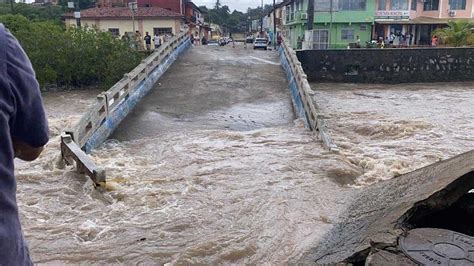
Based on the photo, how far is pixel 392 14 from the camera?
32.8 meters

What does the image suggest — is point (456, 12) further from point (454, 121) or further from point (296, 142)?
point (296, 142)

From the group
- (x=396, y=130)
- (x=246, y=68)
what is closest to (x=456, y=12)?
(x=246, y=68)

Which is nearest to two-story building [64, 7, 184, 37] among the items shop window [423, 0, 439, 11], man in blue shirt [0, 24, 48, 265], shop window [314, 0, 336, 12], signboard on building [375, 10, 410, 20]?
shop window [314, 0, 336, 12]

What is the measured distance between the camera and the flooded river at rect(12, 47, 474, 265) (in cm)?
517

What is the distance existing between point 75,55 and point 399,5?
79.4 ft

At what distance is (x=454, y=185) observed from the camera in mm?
3727

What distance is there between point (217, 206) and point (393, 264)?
3.32 m

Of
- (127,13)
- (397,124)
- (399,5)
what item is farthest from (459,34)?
(127,13)

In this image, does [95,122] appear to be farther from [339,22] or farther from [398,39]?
[398,39]

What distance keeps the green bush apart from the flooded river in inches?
177

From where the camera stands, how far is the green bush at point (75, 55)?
1755 cm

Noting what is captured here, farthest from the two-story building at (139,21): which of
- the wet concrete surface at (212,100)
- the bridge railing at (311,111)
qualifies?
the bridge railing at (311,111)

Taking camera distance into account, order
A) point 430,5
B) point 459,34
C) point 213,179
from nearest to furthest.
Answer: point 213,179 < point 459,34 < point 430,5

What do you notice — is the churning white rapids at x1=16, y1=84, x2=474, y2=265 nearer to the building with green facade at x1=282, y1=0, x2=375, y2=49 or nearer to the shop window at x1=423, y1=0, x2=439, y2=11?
the building with green facade at x1=282, y1=0, x2=375, y2=49
